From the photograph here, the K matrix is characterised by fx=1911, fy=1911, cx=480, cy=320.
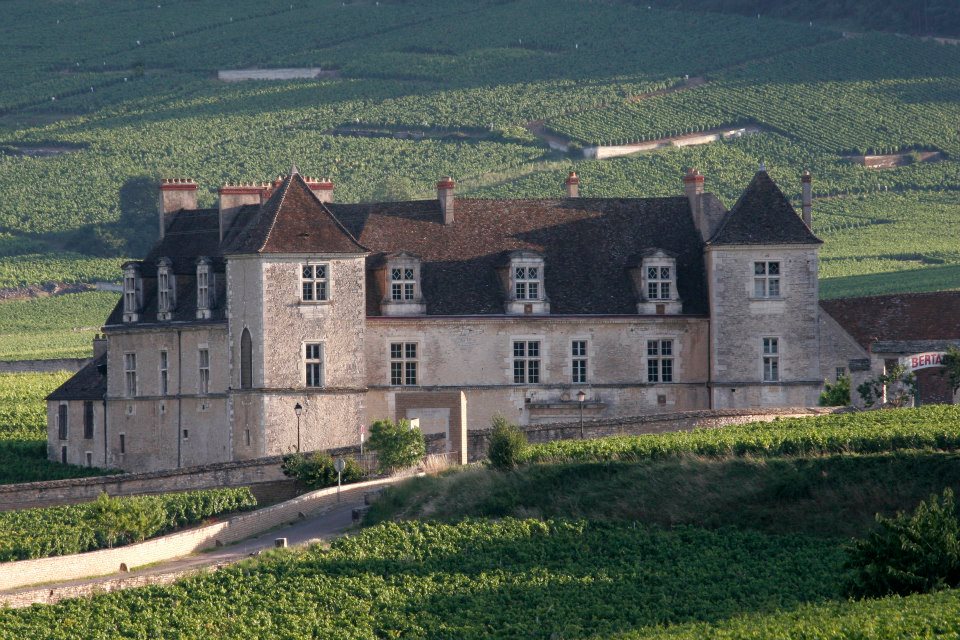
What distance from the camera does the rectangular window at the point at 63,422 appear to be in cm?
6394

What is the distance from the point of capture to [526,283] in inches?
2264

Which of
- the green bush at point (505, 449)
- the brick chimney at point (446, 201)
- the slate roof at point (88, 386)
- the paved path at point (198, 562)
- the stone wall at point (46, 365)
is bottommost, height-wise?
the paved path at point (198, 562)

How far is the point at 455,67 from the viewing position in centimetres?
16000

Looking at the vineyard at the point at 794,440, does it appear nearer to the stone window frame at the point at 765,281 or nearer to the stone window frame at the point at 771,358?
the stone window frame at the point at 771,358

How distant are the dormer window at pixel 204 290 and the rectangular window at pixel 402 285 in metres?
5.74

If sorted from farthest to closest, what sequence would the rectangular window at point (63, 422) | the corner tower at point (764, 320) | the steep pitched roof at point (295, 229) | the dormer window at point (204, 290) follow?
the rectangular window at point (63, 422), the dormer window at point (204, 290), the corner tower at point (764, 320), the steep pitched roof at point (295, 229)

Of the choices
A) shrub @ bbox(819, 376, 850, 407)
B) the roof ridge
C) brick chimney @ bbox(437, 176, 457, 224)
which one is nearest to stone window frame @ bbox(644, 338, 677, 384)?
shrub @ bbox(819, 376, 850, 407)

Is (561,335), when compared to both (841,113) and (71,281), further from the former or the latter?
(841,113)

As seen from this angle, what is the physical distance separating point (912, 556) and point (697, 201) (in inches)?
1031

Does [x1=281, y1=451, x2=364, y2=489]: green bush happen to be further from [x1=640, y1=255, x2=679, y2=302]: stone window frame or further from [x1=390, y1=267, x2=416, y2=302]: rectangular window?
[x1=640, y1=255, x2=679, y2=302]: stone window frame

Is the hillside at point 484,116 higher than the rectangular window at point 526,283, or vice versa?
the hillside at point 484,116

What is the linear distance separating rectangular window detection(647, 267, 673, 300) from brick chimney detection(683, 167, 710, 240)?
69.2 inches

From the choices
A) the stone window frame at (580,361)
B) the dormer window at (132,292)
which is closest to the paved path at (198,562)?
the stone window frame at (580,361)

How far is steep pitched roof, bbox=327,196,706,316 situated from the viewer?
2270 inches
